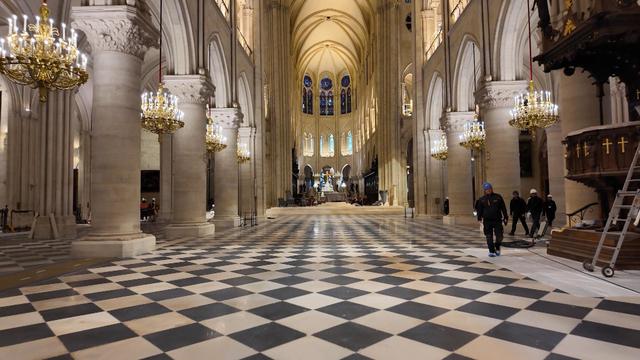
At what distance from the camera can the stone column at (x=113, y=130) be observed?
8.10 meters

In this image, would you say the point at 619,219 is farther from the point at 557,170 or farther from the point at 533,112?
the point at 557,170

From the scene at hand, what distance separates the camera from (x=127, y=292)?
486 cm

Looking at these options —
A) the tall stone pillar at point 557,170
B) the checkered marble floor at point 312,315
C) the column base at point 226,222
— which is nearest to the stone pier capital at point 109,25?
the checkered marble floor at point 312,315

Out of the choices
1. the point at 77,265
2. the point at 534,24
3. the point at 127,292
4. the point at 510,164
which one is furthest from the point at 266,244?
the point at 534,24

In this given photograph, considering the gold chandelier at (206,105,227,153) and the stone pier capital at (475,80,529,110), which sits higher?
the stone pier capital at (475,80,529,110)

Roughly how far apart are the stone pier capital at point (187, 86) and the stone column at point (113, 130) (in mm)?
4032

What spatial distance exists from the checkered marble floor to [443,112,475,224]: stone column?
1147 centimetres

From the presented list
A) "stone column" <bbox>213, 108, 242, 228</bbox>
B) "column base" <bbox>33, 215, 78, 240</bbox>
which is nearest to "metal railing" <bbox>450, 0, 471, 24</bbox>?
"stone column" <bbox>213, 108, 242, 228</bbox>

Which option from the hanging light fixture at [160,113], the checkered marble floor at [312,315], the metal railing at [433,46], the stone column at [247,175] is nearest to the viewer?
the checkered marble floor at [312,315]

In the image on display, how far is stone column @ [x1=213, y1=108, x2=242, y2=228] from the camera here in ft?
54.9

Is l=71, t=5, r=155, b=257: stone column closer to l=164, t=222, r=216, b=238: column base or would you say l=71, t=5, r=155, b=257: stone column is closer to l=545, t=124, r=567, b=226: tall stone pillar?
l=164, t=222, r=216, b=238: column base

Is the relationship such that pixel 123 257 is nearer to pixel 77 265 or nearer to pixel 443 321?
pixel 77 265

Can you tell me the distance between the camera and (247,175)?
21297 mm

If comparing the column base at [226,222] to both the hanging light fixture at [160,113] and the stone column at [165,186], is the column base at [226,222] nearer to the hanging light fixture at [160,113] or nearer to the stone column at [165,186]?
the hanging light fixture at [160,113]
